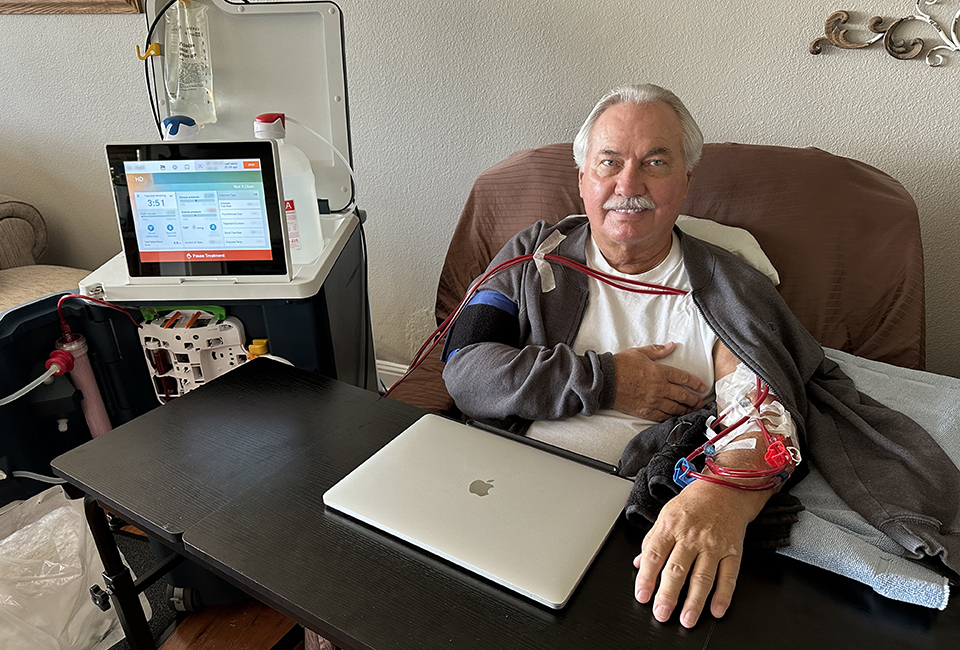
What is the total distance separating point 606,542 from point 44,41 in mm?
2347

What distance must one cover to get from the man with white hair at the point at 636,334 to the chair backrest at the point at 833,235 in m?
0.16

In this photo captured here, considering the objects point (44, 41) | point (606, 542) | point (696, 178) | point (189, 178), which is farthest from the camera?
point (44, 41)

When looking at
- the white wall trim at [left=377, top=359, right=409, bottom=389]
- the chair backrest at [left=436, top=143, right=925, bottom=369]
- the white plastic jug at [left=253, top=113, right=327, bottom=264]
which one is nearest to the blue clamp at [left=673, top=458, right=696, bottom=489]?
the chair backrest at [left=436, top=143, right=925, bottom=369]

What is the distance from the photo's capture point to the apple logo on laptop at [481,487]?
0.84 meters

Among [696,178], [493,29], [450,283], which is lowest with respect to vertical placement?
[450,283]

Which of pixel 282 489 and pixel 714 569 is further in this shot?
pixel 282 489

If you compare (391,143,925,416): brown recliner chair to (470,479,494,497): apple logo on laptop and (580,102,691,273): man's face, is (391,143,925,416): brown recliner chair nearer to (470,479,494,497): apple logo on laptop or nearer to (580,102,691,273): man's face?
(580,102,691,273): man's face

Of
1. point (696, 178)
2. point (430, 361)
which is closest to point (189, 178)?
point (430, 361)

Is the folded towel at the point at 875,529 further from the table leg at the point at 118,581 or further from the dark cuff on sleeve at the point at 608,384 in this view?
the table leg at the point at 118,581

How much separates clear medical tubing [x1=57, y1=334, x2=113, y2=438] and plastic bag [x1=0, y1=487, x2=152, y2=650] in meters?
0.24

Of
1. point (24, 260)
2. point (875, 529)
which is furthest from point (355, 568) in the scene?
point (24, 260)

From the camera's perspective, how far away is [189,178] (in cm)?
123

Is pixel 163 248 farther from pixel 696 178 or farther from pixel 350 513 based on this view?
pixel 696 178

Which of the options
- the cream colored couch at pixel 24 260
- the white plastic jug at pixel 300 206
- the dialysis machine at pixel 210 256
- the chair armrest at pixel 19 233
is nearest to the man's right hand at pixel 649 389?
the dialysis machine at pixel 210 256
